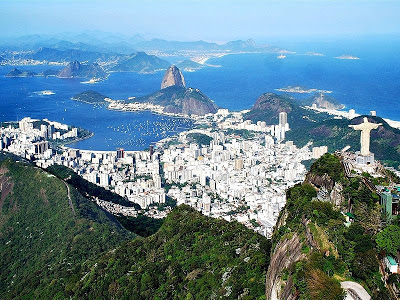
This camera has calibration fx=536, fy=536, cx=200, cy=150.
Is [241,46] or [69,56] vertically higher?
[241,46]

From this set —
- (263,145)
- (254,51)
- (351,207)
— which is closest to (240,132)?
(263,145)

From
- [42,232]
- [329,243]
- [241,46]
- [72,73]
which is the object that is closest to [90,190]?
[42,232]

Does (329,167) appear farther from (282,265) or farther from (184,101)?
(184,101)

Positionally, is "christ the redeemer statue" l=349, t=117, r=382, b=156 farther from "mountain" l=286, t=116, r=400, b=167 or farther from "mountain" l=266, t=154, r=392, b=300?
"mountain" l=286, t=116, r=400, b=167

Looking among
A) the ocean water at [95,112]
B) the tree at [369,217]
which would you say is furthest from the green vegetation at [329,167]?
the ocean water at [95,112]

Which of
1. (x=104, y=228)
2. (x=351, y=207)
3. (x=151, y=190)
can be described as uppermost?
(x=351, y=207)

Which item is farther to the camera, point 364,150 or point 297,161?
point 297,161

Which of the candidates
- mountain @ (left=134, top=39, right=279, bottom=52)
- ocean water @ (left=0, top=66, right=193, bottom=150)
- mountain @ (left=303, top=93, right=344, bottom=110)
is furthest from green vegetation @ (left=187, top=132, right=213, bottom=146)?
mountain @ (left=134, top=39, right=279, bottom=52)

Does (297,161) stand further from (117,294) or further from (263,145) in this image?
(117,294)
